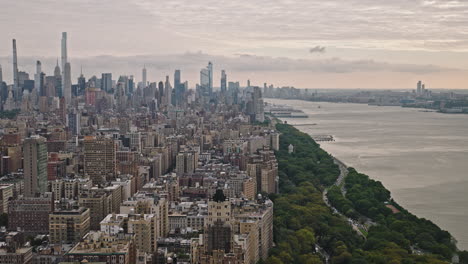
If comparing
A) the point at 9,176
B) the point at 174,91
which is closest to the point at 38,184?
the point at 9,176

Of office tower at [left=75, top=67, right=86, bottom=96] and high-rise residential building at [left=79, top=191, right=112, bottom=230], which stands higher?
office tower at [left=75, top=67, right=86, bottom=96]

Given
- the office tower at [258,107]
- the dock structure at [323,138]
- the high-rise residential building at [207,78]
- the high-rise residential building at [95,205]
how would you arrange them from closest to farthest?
1. the high-rise residential building at [95,205]
2. the dock structure at [323,138]
3. the office tower at [258,107]
4. the high-rise residential building at [207,78]

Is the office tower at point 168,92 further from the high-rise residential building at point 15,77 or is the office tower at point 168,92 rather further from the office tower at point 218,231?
the office tower at point 218,231

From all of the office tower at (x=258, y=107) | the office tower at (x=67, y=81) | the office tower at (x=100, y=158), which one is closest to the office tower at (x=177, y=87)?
the office tower at (x=67, y=81)

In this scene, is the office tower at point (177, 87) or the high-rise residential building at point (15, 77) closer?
the high-rise residential building at point (15, 77)

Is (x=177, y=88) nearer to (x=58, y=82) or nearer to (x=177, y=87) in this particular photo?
(x=177, y=87)

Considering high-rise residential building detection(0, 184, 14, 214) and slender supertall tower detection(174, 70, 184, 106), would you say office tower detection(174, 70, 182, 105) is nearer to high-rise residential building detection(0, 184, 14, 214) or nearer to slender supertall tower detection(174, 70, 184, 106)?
slender supertall tower detection(174, 70, 184, 106)

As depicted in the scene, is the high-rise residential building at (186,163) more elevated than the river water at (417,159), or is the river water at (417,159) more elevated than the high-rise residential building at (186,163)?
the high-rise residential building at (186,163)

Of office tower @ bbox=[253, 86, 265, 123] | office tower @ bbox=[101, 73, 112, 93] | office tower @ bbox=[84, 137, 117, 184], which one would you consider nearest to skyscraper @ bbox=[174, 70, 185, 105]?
office tower @ bbox=[101, 73, 112, 93]
